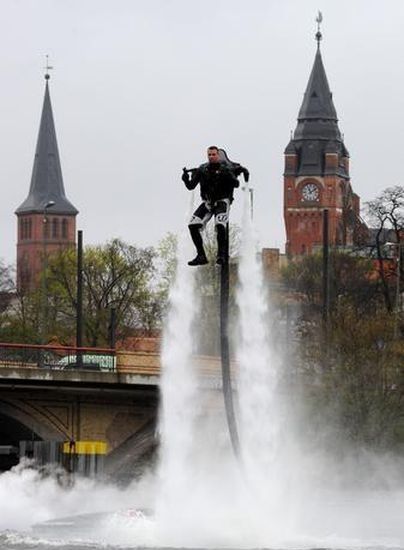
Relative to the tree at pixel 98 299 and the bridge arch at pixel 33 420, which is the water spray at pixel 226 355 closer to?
the bridge arch at pixel 33 420

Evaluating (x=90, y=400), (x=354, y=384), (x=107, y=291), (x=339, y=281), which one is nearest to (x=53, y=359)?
(x=90, y=400)

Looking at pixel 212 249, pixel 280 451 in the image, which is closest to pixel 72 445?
pixel 212 249

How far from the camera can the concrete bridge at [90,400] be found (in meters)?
78.4

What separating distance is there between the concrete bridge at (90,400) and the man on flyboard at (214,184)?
32637 mm

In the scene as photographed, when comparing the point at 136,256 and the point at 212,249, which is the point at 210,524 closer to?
the point at 212,249

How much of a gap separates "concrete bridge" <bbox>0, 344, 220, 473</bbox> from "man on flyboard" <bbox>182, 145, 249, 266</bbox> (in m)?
32.6

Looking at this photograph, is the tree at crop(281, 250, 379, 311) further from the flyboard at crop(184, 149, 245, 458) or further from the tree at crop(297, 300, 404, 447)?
the flyboard at crop(184, 149, 245, 458)

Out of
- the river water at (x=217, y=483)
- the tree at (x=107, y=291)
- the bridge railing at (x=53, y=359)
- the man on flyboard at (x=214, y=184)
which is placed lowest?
the river water at (x=217, y=483)

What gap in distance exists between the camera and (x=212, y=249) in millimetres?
64688

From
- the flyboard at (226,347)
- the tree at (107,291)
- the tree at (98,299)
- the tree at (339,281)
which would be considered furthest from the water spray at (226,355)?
the tree at (107,291)

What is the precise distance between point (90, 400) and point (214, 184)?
36256 mm

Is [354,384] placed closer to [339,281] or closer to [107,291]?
[339,281]

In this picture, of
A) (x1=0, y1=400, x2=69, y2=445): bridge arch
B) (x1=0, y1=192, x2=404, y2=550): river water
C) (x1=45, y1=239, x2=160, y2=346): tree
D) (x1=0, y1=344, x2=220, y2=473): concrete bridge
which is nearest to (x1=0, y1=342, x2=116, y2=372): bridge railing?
(x1=0, y1=344, x2=220, y2=473): concrete bridge

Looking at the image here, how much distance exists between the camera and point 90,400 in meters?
80.4
